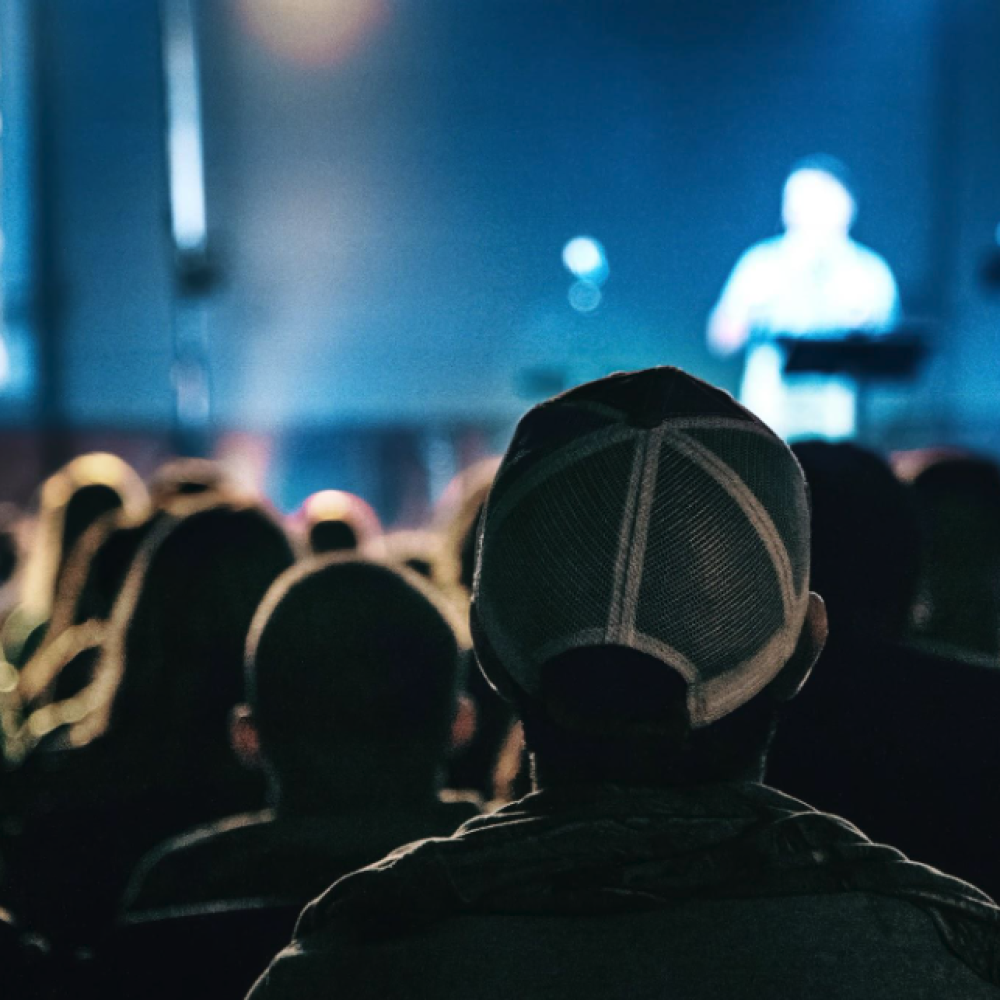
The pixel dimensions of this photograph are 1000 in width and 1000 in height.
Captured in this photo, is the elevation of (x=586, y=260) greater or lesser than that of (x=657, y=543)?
greater

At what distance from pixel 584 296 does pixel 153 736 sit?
8.06 m

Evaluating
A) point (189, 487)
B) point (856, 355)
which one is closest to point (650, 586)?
point (189, 487)

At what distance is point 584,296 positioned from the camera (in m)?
9.88

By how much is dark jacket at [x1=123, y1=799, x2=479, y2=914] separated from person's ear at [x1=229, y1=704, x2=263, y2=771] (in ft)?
0.45

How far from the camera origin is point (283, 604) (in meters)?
1.75

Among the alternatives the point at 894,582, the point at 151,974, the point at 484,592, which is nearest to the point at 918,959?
the point at 484,592

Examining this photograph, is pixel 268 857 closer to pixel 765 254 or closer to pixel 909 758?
pixel 909 758

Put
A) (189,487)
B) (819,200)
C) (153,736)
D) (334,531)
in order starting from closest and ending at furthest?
(153,736) < (334,531) < (189,487) < (819,200)

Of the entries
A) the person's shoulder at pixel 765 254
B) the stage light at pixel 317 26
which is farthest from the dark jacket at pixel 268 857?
the stage light at pixel 317 26

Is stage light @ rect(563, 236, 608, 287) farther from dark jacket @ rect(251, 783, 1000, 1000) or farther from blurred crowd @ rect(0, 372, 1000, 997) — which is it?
dark jacket @ rect(251, 783, 1000, 1000)

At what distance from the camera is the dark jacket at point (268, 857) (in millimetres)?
1577

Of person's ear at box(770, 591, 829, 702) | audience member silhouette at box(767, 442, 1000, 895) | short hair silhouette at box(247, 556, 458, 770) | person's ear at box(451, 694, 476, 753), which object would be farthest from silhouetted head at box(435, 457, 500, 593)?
person's ear at box(770, 591, 829, 702)

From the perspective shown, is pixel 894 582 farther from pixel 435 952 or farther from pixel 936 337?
pixel 936 337

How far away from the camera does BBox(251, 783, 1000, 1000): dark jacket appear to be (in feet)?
2.37
